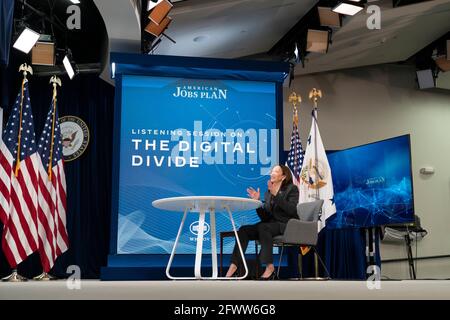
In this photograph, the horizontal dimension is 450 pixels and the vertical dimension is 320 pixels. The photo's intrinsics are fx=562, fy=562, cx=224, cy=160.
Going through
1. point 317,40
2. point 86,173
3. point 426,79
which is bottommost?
point 86,173

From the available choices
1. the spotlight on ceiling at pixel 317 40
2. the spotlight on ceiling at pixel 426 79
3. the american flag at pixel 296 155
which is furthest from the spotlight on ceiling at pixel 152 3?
the spotlight on ceiling at pixel 426 79

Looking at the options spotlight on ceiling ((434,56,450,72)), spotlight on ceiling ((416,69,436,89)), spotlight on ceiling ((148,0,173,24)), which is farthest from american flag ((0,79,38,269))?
spotlight on ceiling ((416,69,436,89))

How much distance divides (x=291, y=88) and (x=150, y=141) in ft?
12.4

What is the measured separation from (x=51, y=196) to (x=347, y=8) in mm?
3962

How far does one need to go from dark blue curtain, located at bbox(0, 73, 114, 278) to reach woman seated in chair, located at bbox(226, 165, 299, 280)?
3459 mm

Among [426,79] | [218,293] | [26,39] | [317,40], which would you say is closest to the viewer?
[218,293]

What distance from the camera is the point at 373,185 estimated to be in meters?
6.77

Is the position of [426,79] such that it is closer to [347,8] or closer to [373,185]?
[373,185]

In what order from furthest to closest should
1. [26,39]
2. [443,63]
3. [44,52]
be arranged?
[443,63], [44,52], [26,39]

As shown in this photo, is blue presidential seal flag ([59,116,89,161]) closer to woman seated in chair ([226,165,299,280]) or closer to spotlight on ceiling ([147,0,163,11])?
spotlight on ceiling ([147,0,163,11])

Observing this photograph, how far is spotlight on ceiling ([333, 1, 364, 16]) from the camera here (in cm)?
626

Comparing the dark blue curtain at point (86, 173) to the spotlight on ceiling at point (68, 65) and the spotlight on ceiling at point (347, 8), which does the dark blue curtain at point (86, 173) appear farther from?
the spotlight on ceiling at point (347, 8)

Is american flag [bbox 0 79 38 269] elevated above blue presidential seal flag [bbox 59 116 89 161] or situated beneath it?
situated beneath

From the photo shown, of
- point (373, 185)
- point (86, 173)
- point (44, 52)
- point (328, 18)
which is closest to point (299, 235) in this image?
point (373, 185)
